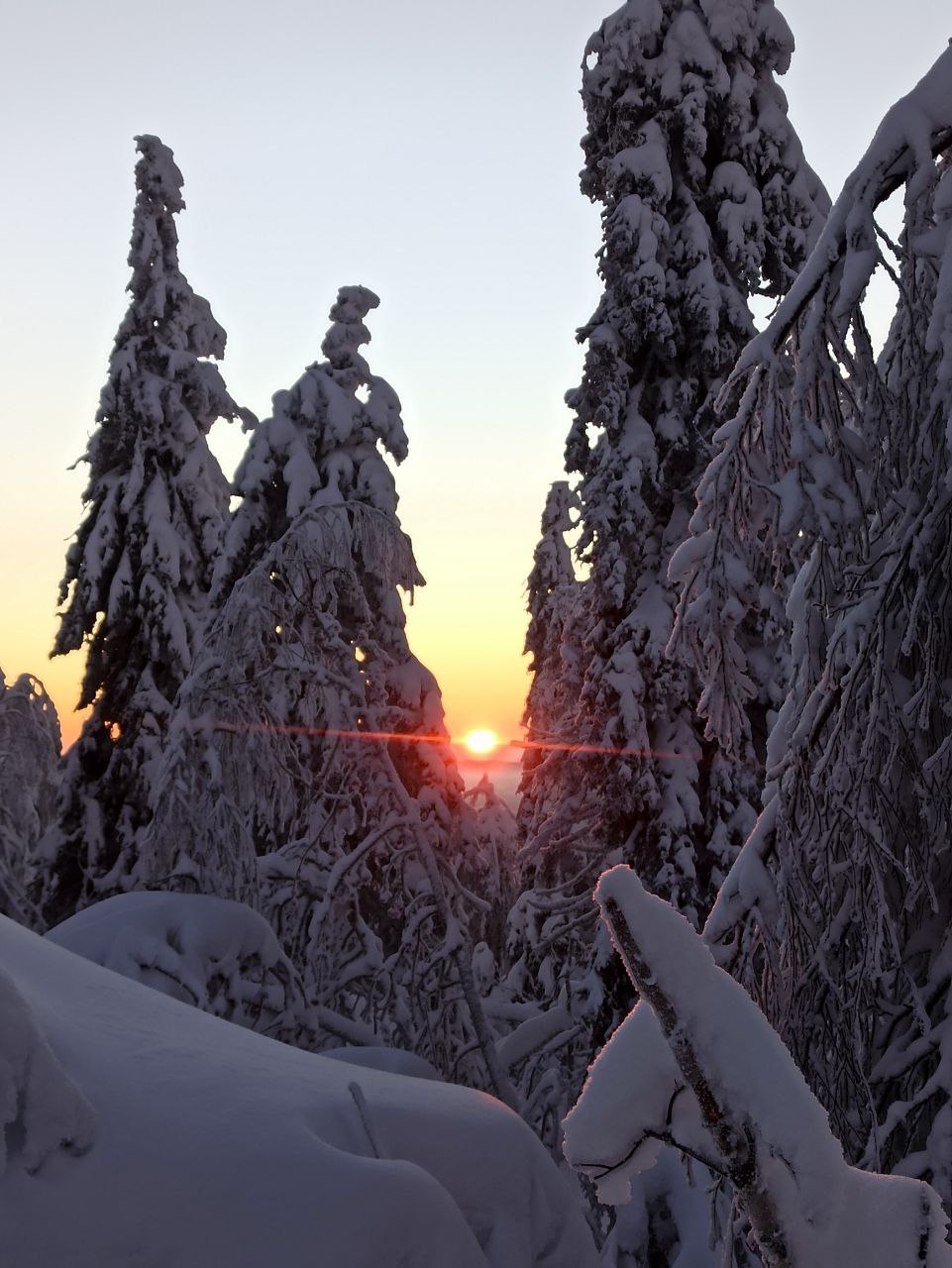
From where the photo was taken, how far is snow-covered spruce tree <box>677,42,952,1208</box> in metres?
4.09

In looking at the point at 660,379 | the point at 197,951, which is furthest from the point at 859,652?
the point at 660,379

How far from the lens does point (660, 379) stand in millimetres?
12383

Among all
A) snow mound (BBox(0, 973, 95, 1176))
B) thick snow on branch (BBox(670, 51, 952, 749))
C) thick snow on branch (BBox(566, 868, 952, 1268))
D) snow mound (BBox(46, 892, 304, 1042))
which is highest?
thick snow on branch (BBox(670, 51, 952, 749))

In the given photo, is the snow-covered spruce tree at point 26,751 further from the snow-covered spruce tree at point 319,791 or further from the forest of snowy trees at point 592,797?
the snow-covered spruce tree at point 319,791

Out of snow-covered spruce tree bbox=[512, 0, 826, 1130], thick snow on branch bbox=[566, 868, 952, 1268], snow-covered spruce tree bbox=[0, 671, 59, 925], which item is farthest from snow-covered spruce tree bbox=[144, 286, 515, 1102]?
snow-covered spruce tree bbox=[0, 671, 59, 925]

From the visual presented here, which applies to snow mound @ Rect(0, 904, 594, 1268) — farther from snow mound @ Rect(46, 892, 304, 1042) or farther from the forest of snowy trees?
snow mound @ Rect(46, 892, 304, 1042)

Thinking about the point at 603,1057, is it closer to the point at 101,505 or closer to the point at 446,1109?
the point at 446,1109

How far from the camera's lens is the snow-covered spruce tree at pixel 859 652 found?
409cm

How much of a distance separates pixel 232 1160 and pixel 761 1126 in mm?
1935

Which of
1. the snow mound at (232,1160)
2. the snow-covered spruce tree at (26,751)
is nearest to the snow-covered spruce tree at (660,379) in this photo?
the snow mound at (232,1160)

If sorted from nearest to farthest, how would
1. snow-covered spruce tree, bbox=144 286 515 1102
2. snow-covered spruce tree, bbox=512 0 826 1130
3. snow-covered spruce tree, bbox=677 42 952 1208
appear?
snow-covered spruce tree, bbox=677 42 952 1208 → snow-covered spruce tree, bbox=144 286 515 1102 → snow-covered spruce tree, bbox=512 0 826 1130

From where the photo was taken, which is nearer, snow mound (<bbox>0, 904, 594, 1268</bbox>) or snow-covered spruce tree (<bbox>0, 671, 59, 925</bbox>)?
snow mound (<bbox>0, 904, 594, 1268</bbox>)

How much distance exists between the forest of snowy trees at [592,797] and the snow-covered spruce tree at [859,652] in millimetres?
17

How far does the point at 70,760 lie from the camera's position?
1927 cm
